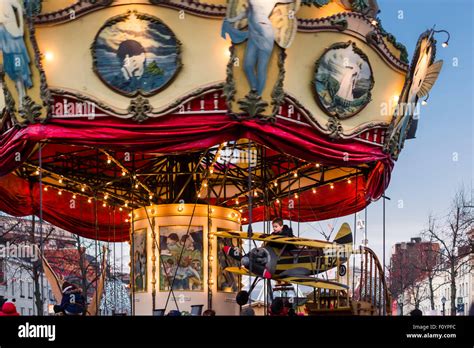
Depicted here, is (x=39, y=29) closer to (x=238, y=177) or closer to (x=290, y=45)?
(x=290, y=45)

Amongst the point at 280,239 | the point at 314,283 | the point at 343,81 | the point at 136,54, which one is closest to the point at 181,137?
the point at 136,54

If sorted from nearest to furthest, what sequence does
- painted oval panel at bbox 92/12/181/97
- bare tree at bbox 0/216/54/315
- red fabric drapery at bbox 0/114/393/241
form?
painted oval panel at bbox 92/12/181/97
red fabric drapery at bbox 0/114/393/241
bare tree at bbox 0/216/54/315

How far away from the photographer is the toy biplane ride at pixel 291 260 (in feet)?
72.0

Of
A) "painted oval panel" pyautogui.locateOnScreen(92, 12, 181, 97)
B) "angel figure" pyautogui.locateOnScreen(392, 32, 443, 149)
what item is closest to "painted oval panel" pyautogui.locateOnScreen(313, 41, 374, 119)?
"angel figure" pyautogui.locateOnScreen(392, 32, 443, 149)

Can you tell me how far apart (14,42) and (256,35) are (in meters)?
5.30

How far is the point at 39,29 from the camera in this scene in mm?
20922

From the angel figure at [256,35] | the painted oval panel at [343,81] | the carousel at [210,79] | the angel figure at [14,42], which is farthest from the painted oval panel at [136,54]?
the painted oval panel at [343,81]

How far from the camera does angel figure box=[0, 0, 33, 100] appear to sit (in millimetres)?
20703

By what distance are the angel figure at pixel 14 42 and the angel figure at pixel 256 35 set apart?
443 cm

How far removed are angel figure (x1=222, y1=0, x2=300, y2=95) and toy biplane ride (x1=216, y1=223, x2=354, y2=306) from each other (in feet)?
12.5

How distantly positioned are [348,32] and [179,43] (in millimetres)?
4135

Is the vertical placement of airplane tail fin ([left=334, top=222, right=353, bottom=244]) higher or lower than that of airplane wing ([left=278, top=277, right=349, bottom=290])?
higher

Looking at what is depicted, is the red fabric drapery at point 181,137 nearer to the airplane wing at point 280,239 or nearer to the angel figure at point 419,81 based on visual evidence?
the angel figure at point 419,81

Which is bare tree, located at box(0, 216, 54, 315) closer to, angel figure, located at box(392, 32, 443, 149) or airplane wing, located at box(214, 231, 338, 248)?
airplane wing, located at box(214, 231, 338, 248)
